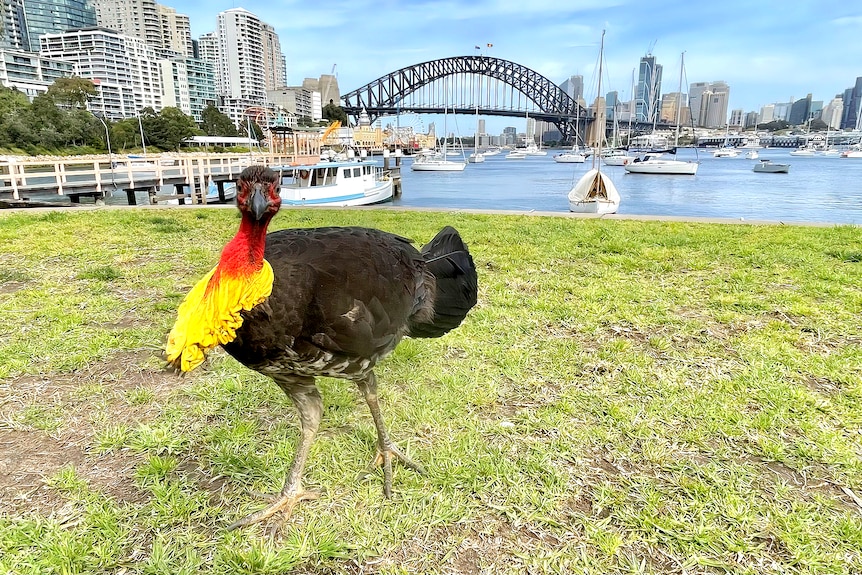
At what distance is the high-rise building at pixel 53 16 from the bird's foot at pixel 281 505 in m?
225

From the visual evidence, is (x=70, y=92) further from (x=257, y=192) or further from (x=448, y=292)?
(x=257, y=192)

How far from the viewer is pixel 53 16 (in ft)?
597

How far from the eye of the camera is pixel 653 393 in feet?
12.6

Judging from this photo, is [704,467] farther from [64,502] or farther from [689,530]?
[64,502]

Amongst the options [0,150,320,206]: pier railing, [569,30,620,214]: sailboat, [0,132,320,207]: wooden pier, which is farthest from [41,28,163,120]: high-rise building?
[569,30,620,214]: sailboat

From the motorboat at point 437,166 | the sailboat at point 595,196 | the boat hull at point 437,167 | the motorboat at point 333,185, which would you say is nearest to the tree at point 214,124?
the motorboat at point 437,166

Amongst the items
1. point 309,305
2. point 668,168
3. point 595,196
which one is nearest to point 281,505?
point 309,305

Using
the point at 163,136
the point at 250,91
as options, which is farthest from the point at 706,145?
the point at 250,91

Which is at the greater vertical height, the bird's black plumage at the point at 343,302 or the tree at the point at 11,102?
Result: the tree at the point at 11,102

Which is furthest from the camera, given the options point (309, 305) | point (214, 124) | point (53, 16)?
point (53, 16)

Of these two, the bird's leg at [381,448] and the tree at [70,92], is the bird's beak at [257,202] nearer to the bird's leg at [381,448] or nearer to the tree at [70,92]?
the bird's leg at [381,448]

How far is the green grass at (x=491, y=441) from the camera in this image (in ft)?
8.14

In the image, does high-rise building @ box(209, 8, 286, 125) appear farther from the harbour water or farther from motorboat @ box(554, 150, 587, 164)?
the harbour water

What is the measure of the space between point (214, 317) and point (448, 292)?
1542mm
